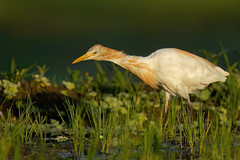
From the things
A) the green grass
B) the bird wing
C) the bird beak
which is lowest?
the green grass

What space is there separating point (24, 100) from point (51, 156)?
3.02m

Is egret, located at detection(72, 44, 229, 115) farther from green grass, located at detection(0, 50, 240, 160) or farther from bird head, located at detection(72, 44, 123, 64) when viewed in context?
green grass, located at detection(0, 50, 240, 160)

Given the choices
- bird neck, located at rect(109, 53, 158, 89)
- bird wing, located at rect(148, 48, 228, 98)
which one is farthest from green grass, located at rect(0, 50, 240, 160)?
bird neck, located at rect(109, 53, 158, 89)

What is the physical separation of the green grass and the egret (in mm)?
335

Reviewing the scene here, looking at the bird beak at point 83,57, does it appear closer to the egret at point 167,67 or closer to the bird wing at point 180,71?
the egret at point 167,67

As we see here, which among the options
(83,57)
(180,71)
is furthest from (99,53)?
(180,71)

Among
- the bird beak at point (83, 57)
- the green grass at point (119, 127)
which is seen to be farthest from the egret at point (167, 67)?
the green grass at point (119, 127)

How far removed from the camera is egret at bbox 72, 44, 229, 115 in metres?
6.32

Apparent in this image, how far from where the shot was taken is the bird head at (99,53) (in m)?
6.14

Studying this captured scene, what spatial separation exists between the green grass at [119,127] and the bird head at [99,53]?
651 millimetres

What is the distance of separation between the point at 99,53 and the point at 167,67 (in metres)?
1.02

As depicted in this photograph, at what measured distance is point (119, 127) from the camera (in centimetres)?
552

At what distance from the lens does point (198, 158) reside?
5133mm

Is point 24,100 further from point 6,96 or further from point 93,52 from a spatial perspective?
point 93,52
